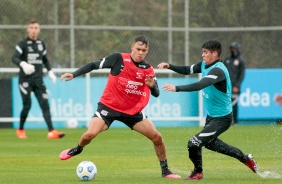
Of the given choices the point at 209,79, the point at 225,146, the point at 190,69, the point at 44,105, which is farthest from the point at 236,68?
the point at 209,79

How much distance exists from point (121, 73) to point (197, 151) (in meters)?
1.76

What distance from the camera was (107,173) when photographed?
13.7 metres

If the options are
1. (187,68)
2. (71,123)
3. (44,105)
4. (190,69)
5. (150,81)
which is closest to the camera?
(150,81)

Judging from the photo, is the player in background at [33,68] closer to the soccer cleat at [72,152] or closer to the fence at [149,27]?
the fence at [149,27]

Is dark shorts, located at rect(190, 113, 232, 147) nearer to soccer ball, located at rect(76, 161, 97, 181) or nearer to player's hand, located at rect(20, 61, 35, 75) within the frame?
soccer ball, located at rect(76, 161, 97, 181)

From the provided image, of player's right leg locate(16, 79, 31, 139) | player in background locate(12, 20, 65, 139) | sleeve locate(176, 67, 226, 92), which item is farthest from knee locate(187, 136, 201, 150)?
player's right leg locate(16, 79, 31, 139)

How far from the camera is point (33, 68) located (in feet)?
66.8

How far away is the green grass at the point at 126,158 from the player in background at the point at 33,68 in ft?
2.33

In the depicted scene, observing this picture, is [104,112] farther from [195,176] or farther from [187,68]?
[195,176]

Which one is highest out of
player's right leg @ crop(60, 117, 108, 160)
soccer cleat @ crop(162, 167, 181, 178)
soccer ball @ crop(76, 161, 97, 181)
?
player's right leg @ crop(60, 117, 108, 160)

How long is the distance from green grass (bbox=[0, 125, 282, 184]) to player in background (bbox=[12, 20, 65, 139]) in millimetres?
711

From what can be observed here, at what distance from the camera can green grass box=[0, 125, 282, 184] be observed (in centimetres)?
1300

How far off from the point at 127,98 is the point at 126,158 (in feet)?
10.3

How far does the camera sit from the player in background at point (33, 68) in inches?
801
